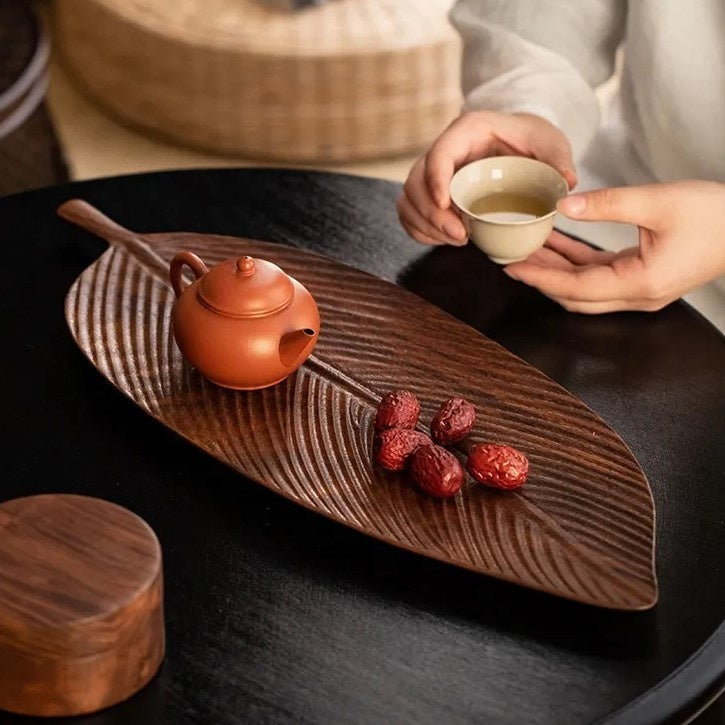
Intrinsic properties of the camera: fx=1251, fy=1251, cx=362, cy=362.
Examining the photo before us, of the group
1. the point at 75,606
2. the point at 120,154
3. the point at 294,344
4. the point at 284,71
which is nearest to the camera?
the point at 75,606

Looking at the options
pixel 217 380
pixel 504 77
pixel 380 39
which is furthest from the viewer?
pixel 380 39

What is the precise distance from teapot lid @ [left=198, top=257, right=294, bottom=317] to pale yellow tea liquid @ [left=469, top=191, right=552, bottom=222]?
28 cm

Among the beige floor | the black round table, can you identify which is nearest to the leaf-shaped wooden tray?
the black round table

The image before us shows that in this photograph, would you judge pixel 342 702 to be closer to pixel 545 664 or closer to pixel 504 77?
pixel 545 664

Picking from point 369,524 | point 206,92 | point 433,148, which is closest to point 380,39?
point 206,92

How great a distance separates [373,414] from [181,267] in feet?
0.76

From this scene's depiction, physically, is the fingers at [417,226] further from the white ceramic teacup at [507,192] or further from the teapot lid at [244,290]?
the teapot lid at [244,290]

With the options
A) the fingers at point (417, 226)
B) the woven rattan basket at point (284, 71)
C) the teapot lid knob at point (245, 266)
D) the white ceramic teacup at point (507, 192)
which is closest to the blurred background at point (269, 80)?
the woven rattan basket at point (284, 71)

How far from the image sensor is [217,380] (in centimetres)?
111

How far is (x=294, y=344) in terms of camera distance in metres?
1.09

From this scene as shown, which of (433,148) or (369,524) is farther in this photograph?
(433,148)

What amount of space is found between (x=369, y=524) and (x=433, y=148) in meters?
0.52

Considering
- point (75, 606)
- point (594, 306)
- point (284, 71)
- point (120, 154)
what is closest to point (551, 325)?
point (594, 306)

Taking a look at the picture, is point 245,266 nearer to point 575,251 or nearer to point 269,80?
point 575,251
